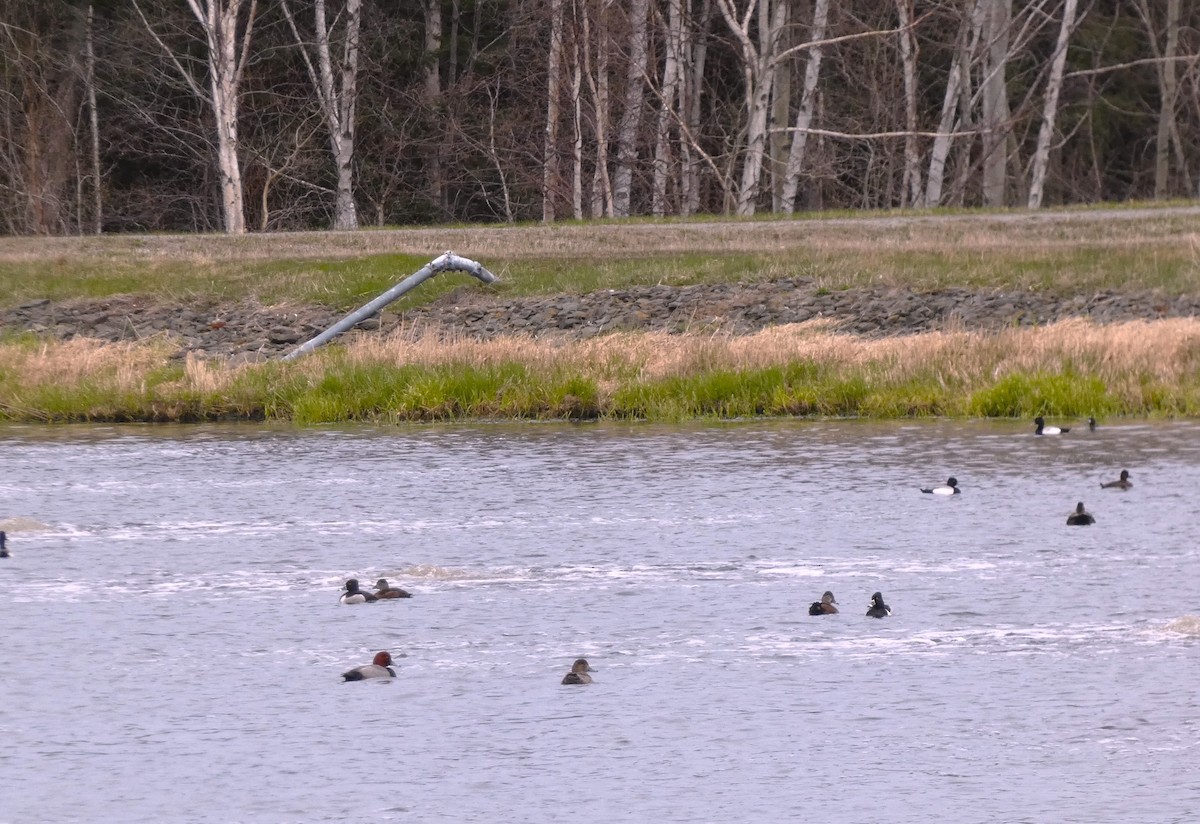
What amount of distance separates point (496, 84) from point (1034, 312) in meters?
22.7

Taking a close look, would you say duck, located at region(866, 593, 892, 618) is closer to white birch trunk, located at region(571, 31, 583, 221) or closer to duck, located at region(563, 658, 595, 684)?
duck, located at region(563, 658, 595, 684)

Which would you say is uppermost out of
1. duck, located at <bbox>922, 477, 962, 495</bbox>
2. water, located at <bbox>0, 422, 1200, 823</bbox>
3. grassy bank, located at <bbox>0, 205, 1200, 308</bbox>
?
grassy bank, located at <bbox>0, 205, 1200, 308</bbox>

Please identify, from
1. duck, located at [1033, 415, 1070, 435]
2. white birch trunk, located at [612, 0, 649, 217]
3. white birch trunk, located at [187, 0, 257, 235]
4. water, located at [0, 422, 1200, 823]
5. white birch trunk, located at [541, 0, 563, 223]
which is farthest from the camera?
white birch trunk, located at [541, 0, 563, 223]

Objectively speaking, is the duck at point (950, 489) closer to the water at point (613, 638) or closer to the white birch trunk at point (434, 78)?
the water at point (613, 638)

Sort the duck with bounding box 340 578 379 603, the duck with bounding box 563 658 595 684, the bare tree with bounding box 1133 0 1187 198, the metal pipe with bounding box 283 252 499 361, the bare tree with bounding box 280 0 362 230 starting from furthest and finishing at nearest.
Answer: the bare tree with bounding box 1133 0 1187 198, the bare tree with bounding box 280 0 362 230, the metal pipe with bounding box 283 252 499 361, the duck with bounding box 340 578 379 603, the duck with bounding box 563 658 595 684

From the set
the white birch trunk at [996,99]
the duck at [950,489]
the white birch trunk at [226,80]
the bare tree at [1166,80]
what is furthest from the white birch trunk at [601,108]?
the duck at [950,489]

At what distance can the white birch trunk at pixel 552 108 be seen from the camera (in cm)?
4097

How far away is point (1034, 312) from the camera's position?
79.1 ft

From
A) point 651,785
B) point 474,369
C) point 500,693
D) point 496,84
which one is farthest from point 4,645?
point 496,84

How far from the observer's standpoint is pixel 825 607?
11836 millimetres

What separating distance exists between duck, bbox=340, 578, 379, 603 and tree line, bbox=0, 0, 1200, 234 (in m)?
26.5

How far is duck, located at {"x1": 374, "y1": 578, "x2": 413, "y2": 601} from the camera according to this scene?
12.6 metres

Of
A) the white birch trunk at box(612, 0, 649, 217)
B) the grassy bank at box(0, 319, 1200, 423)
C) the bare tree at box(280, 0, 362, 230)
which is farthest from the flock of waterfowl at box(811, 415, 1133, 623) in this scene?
the bare tree at box(280, 0, 362, 230)

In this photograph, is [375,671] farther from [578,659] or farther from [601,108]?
[601,108]
